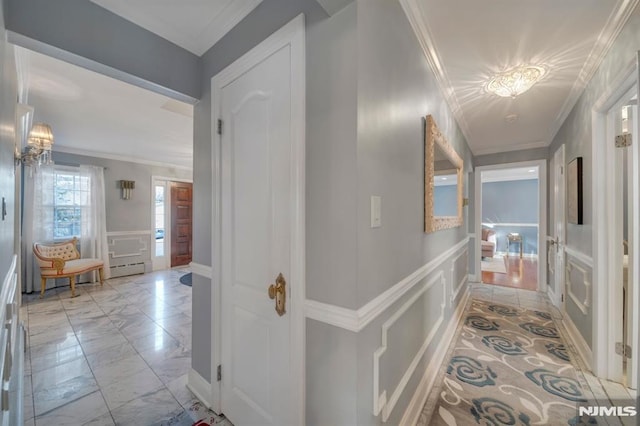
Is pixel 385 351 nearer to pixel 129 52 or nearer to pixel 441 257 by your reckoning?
pixel 441 257

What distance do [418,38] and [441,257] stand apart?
5.55 ft

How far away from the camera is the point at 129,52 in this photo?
1.49 m

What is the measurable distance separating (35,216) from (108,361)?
371 centimetres

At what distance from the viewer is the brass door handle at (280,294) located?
4.09 ft

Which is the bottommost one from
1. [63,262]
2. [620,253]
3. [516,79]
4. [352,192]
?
[63,262]

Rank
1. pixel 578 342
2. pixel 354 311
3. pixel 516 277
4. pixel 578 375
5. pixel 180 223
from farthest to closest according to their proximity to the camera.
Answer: pixel 180 223, pixel 516 277, pixel 578 342, pixel 578 375, pixel 354 311

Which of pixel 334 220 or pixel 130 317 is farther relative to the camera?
pixel 130 317

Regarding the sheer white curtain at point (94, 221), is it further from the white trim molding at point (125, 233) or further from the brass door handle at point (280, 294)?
the brass door handle at point (280, 294)

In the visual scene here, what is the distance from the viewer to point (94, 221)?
491 cm

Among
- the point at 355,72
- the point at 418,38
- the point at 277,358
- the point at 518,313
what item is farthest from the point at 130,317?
the point at 518,313

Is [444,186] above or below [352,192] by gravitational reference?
above

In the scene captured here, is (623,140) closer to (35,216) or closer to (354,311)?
(354,311)

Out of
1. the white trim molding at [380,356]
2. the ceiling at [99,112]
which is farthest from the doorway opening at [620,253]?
the ceiling at [99,112]

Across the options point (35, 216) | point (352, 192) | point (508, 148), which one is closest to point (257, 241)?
point (352, 192)
